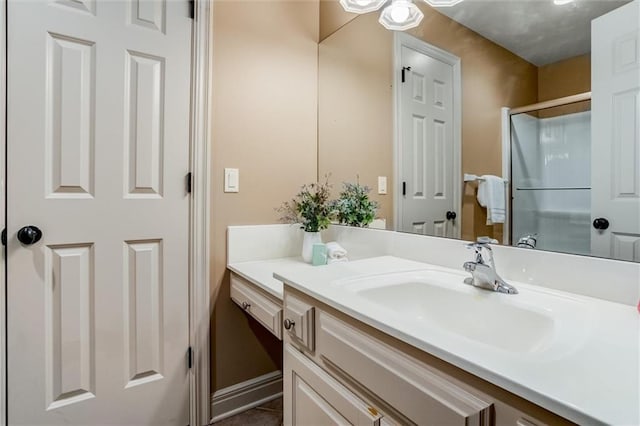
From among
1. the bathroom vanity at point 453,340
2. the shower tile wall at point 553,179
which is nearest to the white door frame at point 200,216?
the bathroom vanity at point 453,340

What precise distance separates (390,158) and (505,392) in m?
1.14

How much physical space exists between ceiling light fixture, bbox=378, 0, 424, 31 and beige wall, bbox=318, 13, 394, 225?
0.04 metres

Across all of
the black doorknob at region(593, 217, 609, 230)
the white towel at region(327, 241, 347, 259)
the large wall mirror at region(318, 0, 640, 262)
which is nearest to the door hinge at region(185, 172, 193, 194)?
the white towel at region(327, 241, 347, 259)

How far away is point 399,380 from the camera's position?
0.61 meters

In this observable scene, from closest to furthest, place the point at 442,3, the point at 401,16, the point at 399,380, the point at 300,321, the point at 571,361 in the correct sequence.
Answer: the point at 571,361 → the point at 399,380 → the point at 300,321 → the point at 442,3 → the point at 401,16

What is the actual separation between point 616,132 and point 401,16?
0.96 meters

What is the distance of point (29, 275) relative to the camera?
3.79ft

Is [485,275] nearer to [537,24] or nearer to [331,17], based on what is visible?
[537,24]

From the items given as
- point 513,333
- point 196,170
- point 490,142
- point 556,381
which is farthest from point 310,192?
point 556,381

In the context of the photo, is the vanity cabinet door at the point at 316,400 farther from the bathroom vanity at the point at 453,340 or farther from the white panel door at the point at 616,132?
the white panel door at the point at 616,132

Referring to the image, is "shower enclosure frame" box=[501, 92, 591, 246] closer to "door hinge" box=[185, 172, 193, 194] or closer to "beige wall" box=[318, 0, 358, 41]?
"beige wall" box=[318, 0, 358, 41]

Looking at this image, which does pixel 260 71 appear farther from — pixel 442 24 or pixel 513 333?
pixel 513 333

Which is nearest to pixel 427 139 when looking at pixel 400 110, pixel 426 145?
pixel 426 145

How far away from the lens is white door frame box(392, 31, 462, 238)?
46.3 inches
